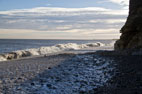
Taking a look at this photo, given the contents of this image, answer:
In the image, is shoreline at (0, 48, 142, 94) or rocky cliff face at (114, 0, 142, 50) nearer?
shoreline at (0, 48, 142, 94)

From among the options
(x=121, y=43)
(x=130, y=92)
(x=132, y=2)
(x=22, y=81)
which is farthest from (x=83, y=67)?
(x=132, y=2)

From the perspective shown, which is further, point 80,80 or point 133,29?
point 133,29

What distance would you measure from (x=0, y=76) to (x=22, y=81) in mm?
1494

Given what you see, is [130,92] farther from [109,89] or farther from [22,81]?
[22,81]

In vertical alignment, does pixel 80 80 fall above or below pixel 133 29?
below

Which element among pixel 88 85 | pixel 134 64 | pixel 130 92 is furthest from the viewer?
pixel 134 64

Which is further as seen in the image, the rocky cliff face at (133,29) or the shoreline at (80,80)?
the rocky cliff face at (133,29)

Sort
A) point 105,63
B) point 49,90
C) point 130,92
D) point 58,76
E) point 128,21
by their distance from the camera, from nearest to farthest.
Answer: point 130,92 → point 49,90 → point 58,76 → point 105,63 → point 128,21

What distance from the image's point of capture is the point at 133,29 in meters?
17.8

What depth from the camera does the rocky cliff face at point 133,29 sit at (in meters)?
17.2

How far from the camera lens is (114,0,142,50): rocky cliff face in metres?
17.2

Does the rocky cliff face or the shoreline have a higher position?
the rocky cliff face

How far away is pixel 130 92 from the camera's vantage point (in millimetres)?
7102

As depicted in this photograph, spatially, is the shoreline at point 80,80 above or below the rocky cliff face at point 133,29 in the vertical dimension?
below
